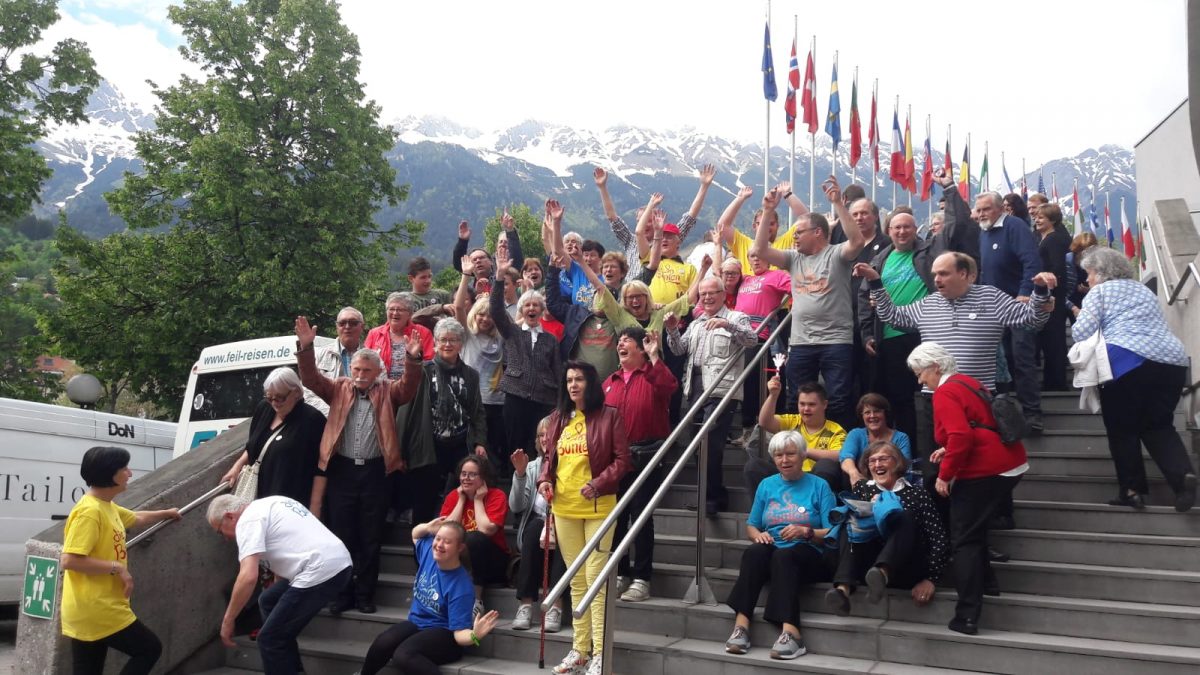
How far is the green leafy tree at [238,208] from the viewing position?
20.3 meters

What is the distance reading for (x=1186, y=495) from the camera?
598 cm

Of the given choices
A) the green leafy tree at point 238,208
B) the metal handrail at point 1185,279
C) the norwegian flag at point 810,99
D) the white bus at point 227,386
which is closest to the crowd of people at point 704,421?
the metal handrail at point 1185,279

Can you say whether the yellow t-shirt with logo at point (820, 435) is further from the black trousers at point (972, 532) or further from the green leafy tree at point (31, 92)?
the green leafy tree at point (31, 92)

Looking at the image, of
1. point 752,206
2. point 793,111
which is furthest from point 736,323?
point 752,206

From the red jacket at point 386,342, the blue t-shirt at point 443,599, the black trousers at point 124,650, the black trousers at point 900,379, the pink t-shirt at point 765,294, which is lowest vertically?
the black trousers at point 124,650

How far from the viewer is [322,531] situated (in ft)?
19.9

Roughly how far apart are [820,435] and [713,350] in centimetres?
120

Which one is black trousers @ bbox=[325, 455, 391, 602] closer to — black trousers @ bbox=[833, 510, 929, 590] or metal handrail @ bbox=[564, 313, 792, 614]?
metal handrail @ bbox=[564, 313, 792, 614]

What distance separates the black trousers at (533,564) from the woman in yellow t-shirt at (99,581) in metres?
2.22

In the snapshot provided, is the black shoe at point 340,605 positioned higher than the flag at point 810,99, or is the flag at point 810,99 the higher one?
the flag at point 810,99

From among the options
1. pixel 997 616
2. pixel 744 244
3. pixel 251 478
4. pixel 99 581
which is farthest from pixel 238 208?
pixel 997 616

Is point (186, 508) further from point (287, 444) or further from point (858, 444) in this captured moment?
point (858, 444)

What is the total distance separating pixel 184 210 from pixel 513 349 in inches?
660

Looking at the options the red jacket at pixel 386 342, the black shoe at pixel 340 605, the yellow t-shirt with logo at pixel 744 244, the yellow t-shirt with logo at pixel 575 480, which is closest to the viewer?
the yellow t-shirt with logo at pixel 575 480
